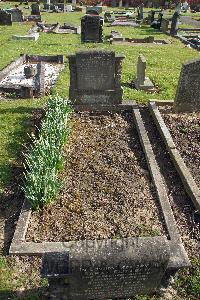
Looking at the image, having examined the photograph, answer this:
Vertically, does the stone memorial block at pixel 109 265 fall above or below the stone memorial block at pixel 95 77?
below

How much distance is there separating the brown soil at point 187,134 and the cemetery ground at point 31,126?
14 cm

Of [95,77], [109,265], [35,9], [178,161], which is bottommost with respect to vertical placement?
[178,161]

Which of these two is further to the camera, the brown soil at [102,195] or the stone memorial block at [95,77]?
the stone memorial block at [95,77]

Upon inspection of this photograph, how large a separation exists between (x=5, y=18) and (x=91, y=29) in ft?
25.8

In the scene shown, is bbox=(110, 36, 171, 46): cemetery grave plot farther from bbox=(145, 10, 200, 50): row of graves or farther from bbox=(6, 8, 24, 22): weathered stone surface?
bbox=(6, 8, 24, 22): weathered stone surface

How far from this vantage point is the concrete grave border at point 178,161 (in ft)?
18.4

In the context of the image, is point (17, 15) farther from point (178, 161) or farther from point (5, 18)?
point (178, 161)

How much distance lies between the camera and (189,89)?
8.30m

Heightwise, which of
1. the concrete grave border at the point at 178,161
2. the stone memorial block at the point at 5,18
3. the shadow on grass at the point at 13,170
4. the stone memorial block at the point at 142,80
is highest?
the stone memorial block at the point at 5,18

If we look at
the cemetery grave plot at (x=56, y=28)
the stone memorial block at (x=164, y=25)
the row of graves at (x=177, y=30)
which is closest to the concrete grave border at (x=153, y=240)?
the row of graves at (x=177, y=30)

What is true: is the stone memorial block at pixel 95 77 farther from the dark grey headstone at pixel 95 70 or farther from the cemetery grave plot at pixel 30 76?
the cemetery grave plot at pixel 30 76

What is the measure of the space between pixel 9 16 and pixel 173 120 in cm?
1798

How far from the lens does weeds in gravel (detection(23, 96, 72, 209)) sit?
A: 5.07m

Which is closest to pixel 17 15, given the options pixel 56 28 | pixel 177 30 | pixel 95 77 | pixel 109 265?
pixel 56 28
